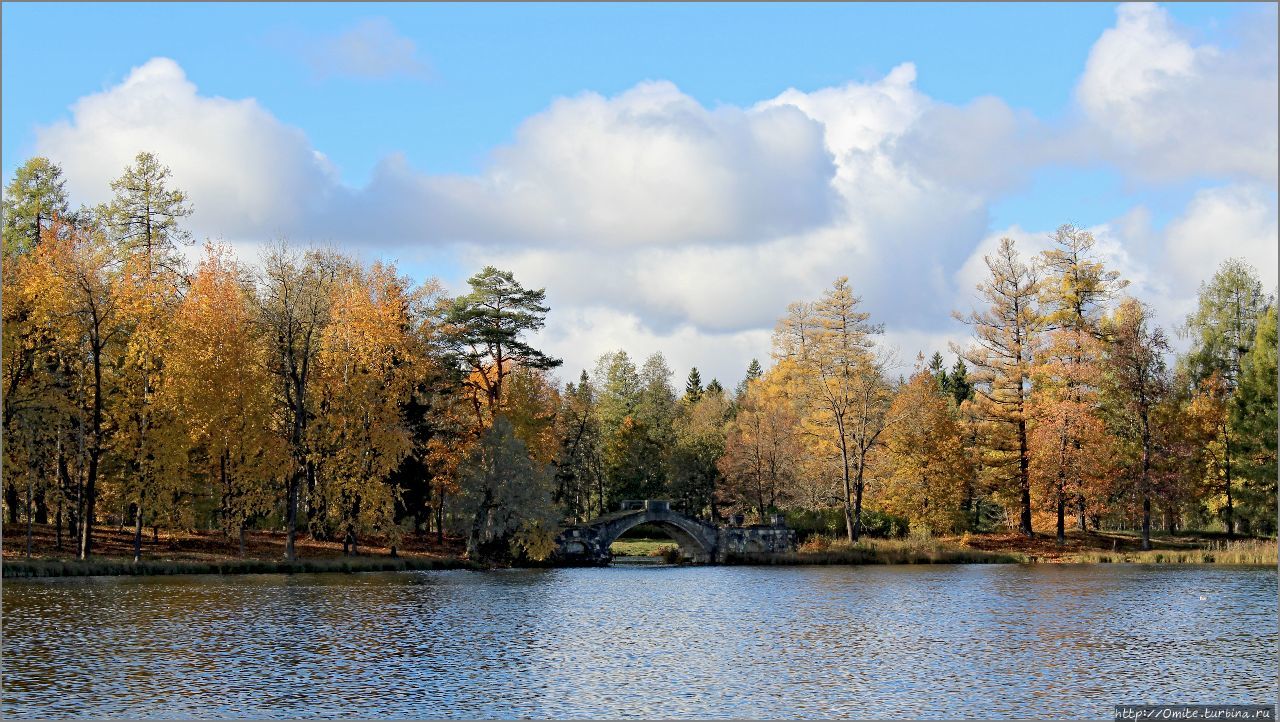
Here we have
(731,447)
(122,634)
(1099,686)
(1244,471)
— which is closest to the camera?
(1099,686)

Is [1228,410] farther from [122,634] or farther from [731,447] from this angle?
[122,634]

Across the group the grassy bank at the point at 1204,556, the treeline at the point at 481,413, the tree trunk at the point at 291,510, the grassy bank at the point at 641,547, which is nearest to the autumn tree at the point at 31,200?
the treeline at the point at 481,413

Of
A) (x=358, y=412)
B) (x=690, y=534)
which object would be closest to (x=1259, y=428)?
(x=690, y=534)

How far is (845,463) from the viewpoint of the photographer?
75.5 meters

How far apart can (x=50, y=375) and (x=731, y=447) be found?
5124cm

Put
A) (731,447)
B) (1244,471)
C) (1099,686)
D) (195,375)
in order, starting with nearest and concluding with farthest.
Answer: (1099,686) → (195,375) → (1244,471) → (731,447)

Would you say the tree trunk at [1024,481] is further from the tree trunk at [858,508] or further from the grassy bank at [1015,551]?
the tree trunk at [858,508]

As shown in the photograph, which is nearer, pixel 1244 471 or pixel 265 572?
pixel 265 572

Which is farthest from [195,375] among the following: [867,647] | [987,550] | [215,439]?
[987,550]

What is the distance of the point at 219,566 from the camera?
180 ft

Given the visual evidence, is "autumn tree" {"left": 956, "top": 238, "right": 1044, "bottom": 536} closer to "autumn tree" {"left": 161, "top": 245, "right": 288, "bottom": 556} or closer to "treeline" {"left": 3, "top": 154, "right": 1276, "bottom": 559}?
"treeline" {"left": 3, "top": 154, "right": 1276, "bottom": 559}

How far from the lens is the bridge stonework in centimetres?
7244

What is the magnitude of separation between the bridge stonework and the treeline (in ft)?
12.6

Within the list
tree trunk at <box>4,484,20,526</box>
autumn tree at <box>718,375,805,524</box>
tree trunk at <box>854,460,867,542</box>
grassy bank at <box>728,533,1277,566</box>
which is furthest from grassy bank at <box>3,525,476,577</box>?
autumn tree at <box>718,375,805,524</box>
